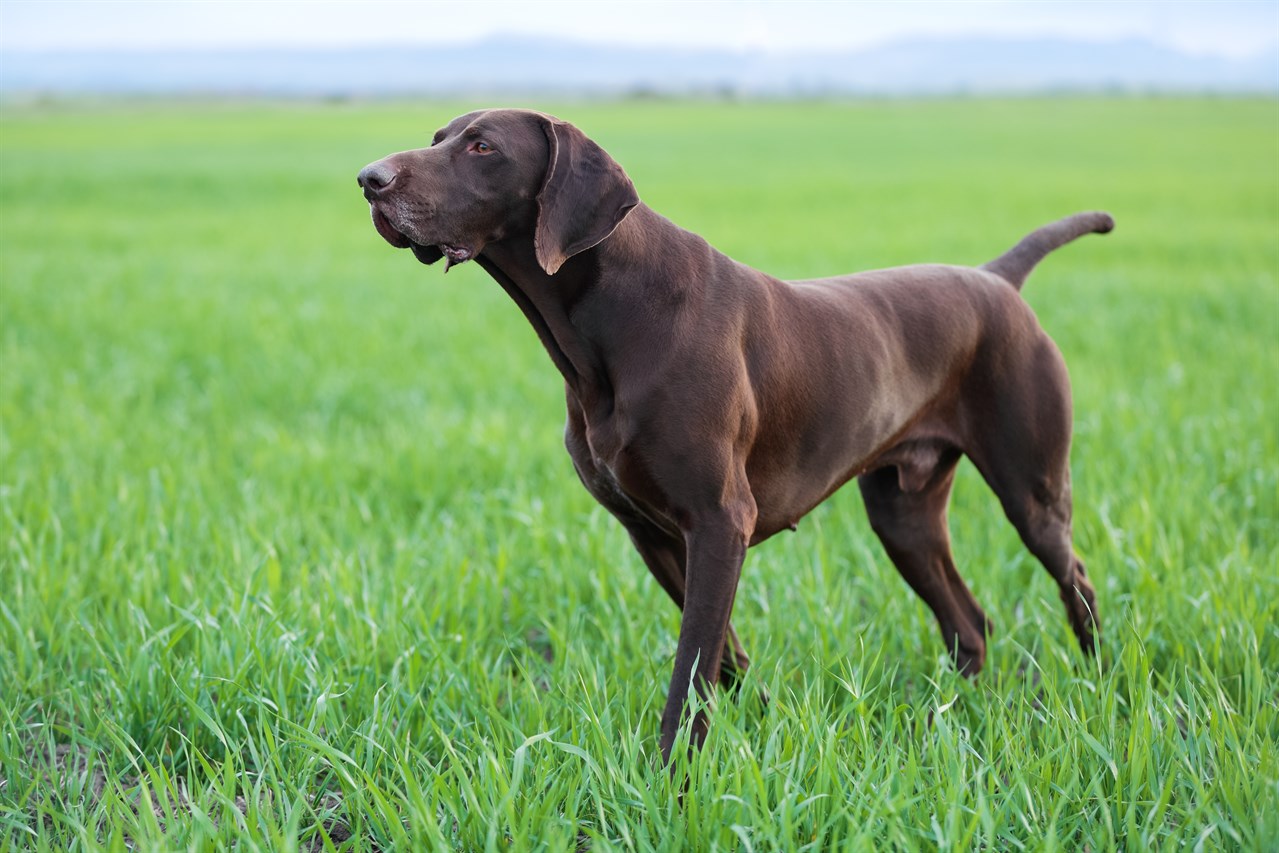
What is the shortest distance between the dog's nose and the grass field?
4.25 ft

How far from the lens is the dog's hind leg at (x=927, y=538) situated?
3.71 meters

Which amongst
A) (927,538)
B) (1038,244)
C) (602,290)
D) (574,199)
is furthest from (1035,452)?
(574,199)

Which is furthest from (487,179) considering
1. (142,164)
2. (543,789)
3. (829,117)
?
(829,117)

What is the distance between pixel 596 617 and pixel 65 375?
600 cm

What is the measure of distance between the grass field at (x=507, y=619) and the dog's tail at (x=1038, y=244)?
114 cm

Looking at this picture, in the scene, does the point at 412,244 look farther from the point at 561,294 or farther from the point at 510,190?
the point at 561,294

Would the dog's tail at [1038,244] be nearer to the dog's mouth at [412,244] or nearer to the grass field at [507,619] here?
the grass field at [507,619]

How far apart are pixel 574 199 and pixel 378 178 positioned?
45 cm

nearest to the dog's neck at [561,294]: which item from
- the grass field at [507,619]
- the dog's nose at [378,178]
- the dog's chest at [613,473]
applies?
the dog's chest at [613,473]

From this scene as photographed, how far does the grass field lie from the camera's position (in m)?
2.63

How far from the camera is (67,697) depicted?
11.8 feet

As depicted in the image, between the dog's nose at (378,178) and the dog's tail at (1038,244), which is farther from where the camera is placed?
the dog's tail at (1038,244)

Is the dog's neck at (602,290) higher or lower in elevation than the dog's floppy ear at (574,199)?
lower

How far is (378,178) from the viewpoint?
2.56 m
